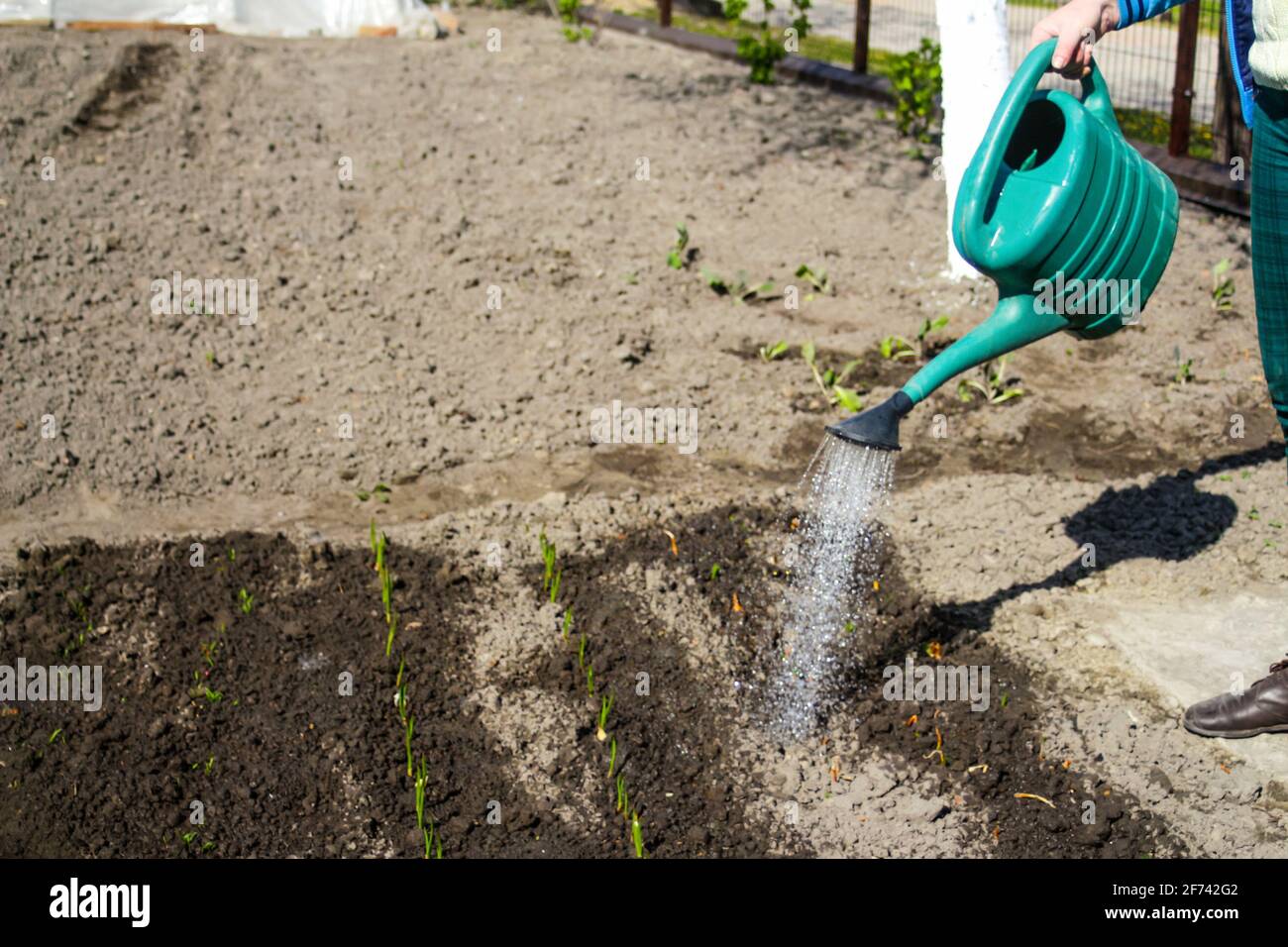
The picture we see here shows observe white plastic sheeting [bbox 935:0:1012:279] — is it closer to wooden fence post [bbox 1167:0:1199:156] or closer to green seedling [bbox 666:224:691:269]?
green seedling [bbox 666:224:691:269]

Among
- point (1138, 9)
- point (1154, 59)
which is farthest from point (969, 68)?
point (1154, 59)

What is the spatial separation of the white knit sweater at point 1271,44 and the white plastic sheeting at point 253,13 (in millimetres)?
6527

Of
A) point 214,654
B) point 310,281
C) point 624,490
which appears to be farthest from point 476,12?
point 214,654

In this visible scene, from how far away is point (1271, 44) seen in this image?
8.48 ft

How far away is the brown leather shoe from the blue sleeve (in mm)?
1524

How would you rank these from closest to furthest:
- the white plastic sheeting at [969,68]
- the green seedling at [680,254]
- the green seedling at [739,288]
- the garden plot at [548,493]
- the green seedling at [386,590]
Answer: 1. the garden plot at [548,493]
2. the green seedling at [386,590]
3. the white plastic sheeting at [969,68]
4. the green seedling at [739,288]
5. the green seedling at [680,254]

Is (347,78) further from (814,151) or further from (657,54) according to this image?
(814,151)

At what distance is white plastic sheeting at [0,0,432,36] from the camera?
26.1ft

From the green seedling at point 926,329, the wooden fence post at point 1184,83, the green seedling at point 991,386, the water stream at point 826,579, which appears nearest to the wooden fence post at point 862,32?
the wooden fence post at point 1184,83

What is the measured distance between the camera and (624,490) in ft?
13.6

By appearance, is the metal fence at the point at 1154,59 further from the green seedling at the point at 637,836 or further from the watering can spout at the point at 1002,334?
the green seedling at the point at 637,836

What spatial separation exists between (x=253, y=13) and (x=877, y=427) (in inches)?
264

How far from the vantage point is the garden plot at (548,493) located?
3.02 meters

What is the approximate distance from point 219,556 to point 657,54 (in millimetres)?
5479
